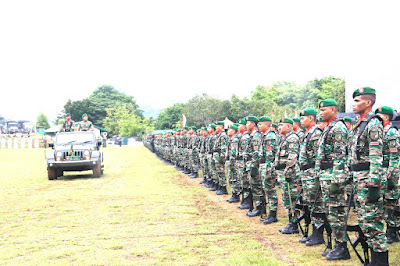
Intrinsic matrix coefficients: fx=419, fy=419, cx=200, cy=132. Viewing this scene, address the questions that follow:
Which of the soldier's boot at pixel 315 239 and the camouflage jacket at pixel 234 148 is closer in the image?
the soldier's boot at pixel 315 239

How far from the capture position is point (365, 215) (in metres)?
4.67

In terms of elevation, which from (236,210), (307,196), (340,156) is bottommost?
(236,210)

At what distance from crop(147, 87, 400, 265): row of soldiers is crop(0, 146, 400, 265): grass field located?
0.45 meters

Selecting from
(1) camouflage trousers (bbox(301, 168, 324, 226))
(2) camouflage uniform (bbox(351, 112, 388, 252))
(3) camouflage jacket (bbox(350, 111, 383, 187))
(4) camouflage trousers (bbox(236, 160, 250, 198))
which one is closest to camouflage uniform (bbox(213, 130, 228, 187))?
(4) camouflage trousers (bbox(236, 160, 250, 198))

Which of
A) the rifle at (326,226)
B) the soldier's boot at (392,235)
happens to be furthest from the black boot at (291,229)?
the soldier's boot at (392,235)

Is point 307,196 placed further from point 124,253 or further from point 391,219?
point 124,253

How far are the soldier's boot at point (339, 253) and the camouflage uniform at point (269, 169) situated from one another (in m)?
2.41

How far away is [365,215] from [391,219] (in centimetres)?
188

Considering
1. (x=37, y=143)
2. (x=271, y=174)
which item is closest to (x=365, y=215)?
(x=271, y=174)

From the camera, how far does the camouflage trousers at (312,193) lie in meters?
5.88

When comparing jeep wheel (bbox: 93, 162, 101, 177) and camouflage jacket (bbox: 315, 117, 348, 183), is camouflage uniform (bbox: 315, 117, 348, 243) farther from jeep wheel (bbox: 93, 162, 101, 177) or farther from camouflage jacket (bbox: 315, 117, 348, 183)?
jeep wheel (bbox: 93, 162, 101, 177)

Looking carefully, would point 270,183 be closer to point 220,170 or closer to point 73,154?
point 220,170

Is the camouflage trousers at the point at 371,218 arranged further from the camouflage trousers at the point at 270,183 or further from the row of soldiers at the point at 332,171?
the camouflage trousers at the point at 270,183

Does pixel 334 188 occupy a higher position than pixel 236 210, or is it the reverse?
pixel 334 188
